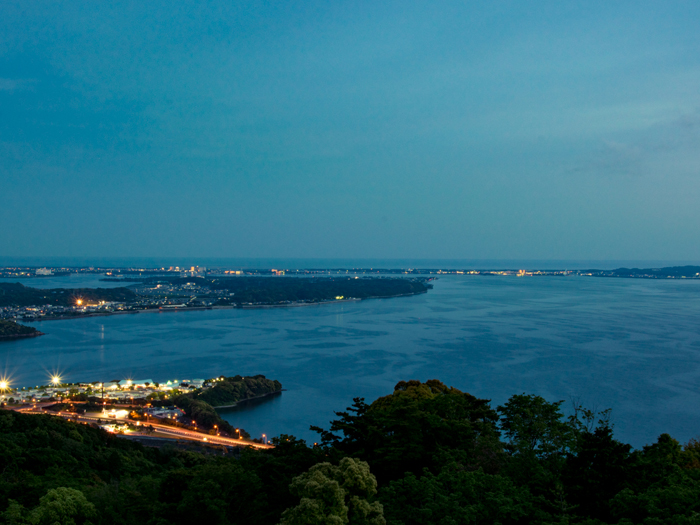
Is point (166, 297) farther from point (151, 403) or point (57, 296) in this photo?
point (151, 403)

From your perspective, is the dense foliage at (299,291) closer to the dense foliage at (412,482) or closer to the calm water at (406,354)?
the calm water at (406,354)

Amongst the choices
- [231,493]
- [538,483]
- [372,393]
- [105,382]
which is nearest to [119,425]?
[105,382]

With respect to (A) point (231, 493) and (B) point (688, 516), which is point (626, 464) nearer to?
(B) point (688, 516)

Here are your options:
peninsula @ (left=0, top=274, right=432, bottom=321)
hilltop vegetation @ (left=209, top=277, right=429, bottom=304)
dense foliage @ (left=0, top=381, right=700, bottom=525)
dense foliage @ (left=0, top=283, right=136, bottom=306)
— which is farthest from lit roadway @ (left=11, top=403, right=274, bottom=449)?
dense foliage @ (left=0, top=283, right=136, bottom=306)

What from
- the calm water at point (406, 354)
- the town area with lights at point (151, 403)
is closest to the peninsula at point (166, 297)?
the calm water at point (406, 354)

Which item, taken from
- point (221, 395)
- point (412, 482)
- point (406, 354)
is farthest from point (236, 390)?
point (412, 482)

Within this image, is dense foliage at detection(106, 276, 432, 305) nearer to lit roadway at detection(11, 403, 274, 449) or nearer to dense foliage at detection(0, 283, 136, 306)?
dense foliage at detection(0, 283, 136, 306)

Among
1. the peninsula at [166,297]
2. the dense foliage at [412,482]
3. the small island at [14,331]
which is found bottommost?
the small island at [14,331]

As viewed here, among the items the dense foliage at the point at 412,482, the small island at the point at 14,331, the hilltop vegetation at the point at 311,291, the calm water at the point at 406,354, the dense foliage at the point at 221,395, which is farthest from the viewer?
the hilltop vegetation at the point at 311,291
